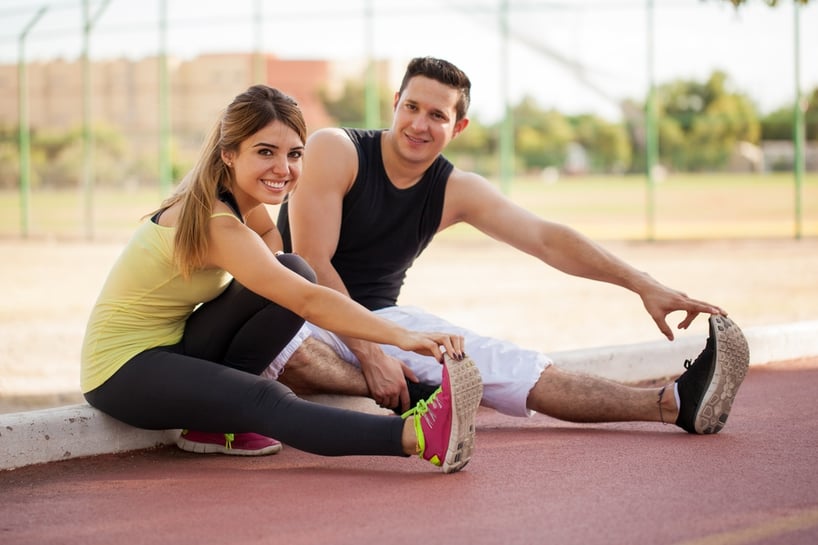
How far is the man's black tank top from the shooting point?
5031 mm

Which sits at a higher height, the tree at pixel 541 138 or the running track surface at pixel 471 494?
the tree at pixel 541 138

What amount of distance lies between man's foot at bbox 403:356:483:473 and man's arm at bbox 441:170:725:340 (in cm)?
122

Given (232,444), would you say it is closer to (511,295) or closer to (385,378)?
(385,378)

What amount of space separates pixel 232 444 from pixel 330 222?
41.4 inches

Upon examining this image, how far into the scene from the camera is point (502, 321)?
9992 mm

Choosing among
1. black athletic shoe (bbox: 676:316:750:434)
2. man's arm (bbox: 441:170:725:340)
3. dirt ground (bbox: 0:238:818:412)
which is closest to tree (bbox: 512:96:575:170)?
dirt ground (bbox: 0:238:818:412)

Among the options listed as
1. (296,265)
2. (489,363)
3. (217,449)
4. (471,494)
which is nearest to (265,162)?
(296,265)

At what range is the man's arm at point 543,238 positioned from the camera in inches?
190

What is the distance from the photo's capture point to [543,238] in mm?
5109

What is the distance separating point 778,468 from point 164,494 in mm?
2158

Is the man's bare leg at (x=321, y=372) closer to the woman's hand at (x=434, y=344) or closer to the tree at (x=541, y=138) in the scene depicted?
the woman's hand at (x=434, y=344)

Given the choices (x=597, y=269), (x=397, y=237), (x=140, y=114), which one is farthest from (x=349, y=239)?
(x=140, y=114)

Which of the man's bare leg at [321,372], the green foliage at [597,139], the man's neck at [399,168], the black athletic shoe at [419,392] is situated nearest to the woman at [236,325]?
the man's bare leg at [321,372]

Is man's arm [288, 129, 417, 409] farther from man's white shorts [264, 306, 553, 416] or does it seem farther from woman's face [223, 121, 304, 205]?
woman's face [223, 121, 304, 205]
